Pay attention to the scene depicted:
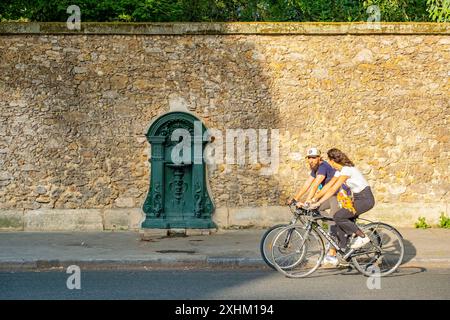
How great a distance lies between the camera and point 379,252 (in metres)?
10.3

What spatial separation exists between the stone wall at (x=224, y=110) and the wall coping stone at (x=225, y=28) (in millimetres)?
43

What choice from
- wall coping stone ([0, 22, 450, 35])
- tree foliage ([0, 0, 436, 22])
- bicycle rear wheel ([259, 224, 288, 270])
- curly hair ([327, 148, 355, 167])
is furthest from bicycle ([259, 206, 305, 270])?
tree foliage ([0, 0, 436, 22])

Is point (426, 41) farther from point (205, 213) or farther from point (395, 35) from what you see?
point (205, 213)

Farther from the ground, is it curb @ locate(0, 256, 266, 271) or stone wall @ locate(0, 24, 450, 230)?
stone wall @ locate(0, 24, 450, 230)

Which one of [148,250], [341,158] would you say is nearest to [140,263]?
[148,250]

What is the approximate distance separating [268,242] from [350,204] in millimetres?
1206

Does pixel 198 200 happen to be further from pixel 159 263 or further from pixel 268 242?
pixel 268 242

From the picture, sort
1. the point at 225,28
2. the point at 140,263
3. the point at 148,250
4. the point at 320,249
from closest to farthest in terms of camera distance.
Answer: the point at 320,249 < the point at 140,263 < the point at 148,250 < the point at 225,28

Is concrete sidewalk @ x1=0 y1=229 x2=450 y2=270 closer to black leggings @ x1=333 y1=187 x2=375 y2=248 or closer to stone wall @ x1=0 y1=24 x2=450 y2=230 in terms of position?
stone wall @ x1=0 y1=24 x2=450 y2=230

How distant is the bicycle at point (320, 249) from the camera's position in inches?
401

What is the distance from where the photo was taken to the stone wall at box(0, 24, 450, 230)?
14.7 metres

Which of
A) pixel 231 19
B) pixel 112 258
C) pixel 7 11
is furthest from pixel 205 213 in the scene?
pixel 231 19

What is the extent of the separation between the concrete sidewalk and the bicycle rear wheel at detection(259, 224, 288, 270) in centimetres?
97

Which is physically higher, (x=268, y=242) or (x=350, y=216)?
(x=350, y=216)
